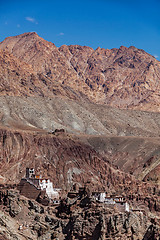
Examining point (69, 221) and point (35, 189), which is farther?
point (35, 189)

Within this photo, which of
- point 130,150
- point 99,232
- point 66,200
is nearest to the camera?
point 99,232

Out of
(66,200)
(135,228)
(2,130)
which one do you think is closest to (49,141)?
(2,130)

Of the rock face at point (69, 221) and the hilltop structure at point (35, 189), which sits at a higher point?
the hilltop structure at point (35, 189)

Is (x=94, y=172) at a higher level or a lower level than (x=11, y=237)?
higher

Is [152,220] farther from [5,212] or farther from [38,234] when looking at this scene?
[5,212]

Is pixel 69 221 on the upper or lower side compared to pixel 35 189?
lower

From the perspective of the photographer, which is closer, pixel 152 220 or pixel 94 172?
pixel 152 220

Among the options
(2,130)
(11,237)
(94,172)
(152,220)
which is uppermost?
(2,130)

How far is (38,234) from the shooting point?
48.6 meters

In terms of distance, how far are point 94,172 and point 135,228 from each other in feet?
321

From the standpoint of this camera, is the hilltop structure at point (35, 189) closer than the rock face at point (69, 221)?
No

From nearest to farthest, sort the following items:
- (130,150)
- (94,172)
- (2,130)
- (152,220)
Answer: (152,220), (94,172), (2,130), (130,150)

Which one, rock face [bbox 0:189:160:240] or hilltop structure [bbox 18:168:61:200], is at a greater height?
hilltop structure [bbox 18:168:61:200]

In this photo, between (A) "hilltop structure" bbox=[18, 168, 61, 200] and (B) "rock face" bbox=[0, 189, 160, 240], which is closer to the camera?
(B) "rock face" bbox=[0, 189, 160, 240]
